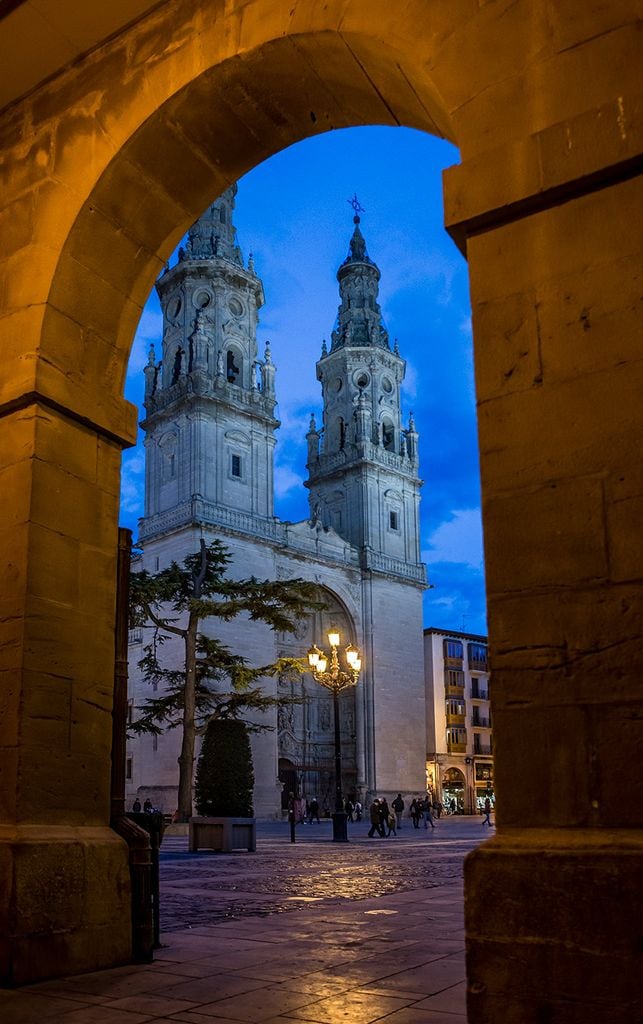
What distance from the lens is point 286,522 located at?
45719mm

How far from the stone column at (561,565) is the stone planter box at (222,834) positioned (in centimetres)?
1507

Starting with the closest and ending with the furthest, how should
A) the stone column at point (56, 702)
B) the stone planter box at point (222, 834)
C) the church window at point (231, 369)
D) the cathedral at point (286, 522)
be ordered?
1. the stone column at point (56, 702)
2. the stone planter box at point (222, 834)
3. the cathedral at point (286, 522)
4. the church window at point (231, 369)

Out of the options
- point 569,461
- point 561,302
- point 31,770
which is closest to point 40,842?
point 31,770

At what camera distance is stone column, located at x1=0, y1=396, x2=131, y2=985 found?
397cm

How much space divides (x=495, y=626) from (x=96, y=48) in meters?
3.72

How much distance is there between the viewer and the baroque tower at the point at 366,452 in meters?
49.3

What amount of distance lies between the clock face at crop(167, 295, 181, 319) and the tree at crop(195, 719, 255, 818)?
91.6 feet

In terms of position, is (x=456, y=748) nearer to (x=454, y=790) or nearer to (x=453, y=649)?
(x=454, y=790)

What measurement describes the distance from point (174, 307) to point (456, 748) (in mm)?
32424

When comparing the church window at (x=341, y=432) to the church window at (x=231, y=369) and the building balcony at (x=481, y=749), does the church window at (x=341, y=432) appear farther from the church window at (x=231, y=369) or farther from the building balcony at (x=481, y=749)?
the building balcony at (x=481, y=749)

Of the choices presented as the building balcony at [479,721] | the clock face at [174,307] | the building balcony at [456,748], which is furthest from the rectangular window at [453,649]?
the clock face at [174,307]

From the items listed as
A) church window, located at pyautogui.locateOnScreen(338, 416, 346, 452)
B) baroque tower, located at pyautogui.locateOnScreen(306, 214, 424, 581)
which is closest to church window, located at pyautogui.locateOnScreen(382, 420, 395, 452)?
baroque tower, located at pyautogui.locateOnScreen(306, 214, 424, 581)

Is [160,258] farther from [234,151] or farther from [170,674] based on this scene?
[170,674]

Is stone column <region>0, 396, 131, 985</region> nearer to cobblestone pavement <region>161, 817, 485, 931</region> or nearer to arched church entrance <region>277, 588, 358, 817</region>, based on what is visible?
cobblestone pavement <region>161, 817, 485, 931</region>
